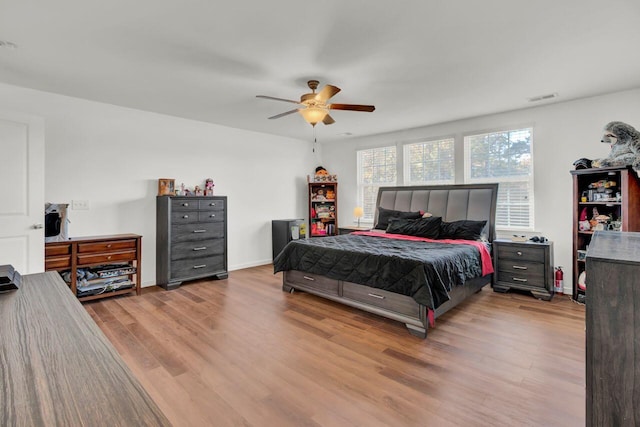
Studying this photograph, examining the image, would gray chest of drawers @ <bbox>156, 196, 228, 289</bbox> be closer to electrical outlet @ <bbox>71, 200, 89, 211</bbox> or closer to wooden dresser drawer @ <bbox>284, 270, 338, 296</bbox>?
electrical outlet @ <bbox>71, 200, 89, 211</bbox>

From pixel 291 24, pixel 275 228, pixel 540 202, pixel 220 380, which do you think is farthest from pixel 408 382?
pixel 275 228

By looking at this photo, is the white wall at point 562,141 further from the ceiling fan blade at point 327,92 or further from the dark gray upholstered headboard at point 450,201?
the ceiling fan blade at point 327,92

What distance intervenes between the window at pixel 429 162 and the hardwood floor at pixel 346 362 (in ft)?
7.08

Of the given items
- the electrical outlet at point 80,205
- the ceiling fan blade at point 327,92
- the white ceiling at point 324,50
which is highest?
the white ceiling at point 324,50

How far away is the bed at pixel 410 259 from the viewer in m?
2.95

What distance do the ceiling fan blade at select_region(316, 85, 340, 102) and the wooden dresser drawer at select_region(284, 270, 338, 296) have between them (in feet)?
6.28

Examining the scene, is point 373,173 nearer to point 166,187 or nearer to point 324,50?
point 166,187

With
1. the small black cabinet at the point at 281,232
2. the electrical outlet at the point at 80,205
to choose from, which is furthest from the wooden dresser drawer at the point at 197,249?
the small black cabinet at the point at 281,232

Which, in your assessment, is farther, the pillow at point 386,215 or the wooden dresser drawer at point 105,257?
the pillow at point 386,215

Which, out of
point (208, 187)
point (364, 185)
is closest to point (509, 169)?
point (364, 185)

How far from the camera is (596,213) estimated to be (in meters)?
3.76

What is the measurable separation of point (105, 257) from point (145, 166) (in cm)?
137

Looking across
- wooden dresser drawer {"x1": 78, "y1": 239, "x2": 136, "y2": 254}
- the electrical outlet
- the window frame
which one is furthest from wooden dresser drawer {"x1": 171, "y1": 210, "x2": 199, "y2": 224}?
the window frame

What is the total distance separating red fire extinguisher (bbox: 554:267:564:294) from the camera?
4079 mm
